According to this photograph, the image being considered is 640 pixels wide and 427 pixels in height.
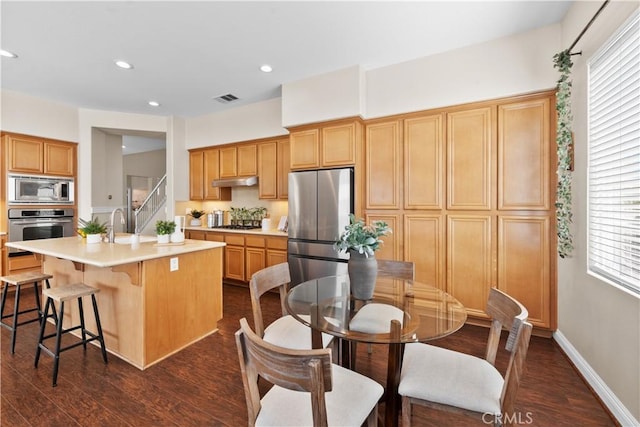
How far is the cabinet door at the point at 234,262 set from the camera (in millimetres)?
4531

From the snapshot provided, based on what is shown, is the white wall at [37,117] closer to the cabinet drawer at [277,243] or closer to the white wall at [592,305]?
the cabinet drawer at [277,243]

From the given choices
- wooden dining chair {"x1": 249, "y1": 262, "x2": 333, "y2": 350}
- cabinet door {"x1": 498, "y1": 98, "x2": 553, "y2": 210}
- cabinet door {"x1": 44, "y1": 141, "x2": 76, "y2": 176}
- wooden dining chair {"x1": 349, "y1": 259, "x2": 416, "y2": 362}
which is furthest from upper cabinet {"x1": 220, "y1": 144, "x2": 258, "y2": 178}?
wooden dining chair {"x1": 349, "y1": 259, "x2": 416, "y2": 362}

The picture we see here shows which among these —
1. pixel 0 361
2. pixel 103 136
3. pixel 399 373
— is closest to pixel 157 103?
pixel 103 136

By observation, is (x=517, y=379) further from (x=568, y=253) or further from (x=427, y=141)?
(x=427, y=141)

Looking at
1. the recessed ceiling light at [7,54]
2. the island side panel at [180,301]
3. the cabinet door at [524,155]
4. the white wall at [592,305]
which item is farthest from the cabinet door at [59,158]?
the white wall at [592,305]

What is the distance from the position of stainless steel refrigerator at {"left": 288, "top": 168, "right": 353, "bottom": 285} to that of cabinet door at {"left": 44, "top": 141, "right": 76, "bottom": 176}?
4.00 meters

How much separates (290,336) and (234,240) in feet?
10.0

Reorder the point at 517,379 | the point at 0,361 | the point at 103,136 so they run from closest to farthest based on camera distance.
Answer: the point at 517,379, the point at 0,361, the point at 103,136

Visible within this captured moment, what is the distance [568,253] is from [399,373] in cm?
202

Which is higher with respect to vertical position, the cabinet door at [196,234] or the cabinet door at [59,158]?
the cabinet door at [59,158]

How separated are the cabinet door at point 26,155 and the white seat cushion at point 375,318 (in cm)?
565

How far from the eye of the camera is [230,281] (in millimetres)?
4840

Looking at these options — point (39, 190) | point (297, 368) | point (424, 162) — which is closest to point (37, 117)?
point (39, 190)

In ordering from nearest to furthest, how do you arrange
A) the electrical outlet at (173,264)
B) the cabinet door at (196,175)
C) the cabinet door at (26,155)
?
1. the electrical outlet at (173,264)
2. the cabinet door at (26,155)
3. the cabinet door at (196,175)
